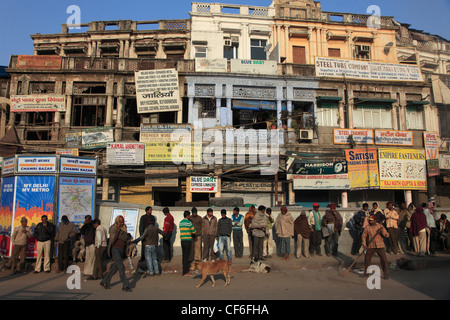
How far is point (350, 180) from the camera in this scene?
18.2m

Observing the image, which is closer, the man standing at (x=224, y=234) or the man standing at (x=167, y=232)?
the man standing at (x=224, y=234)

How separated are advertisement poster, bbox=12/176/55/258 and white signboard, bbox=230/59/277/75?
12454 millimetres

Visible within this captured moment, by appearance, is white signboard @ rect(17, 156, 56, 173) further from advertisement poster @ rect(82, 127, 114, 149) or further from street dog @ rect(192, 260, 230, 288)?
advertisement poster @ rect(82, 127, 114, 149)

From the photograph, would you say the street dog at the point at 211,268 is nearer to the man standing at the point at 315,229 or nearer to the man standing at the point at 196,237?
the man standing at the point at 196,237

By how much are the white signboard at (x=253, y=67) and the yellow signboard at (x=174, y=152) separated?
5.23 meters

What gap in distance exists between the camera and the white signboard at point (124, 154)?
17.7m

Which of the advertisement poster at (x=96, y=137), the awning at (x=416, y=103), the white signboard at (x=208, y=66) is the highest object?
the white signboard at (x=208, y=66)

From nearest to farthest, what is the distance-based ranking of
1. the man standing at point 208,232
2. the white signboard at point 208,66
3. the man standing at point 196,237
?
1. the man standing at point 208,232
2. the man standing at point 196,237
3. the white signboard at point 208,66

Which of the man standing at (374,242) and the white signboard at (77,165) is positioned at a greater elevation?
the white signboard at (77,165)

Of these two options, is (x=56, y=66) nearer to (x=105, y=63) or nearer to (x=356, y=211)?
(x=105, y=63)

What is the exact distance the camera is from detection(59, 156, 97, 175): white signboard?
33.6 feet

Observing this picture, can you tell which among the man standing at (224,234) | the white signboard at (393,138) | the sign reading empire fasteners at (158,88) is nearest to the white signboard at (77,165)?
the man standing at (224,234)
